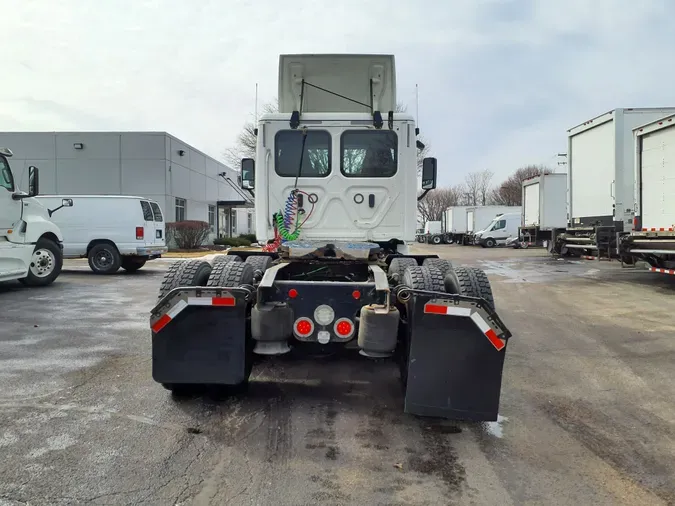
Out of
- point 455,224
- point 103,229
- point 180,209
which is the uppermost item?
point 180,209

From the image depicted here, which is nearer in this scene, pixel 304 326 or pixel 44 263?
pixel 304 326

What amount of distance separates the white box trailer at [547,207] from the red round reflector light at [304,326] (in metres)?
20.2

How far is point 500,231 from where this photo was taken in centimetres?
3841

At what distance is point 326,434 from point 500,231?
120 feet

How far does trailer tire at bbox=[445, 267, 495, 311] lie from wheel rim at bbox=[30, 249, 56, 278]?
34.7 feet

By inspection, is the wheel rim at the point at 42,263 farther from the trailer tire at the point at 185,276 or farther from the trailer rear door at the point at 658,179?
the trailer rear door at the point at 658,179

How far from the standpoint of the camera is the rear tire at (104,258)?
15.4m

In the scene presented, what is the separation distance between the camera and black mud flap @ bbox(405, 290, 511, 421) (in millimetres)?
3789

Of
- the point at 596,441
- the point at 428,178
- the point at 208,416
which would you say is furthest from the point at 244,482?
the point at 428,178

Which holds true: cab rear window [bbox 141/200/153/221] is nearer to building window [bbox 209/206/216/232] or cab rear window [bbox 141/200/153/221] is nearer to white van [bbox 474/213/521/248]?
building window [bbox 209/206/216/232]

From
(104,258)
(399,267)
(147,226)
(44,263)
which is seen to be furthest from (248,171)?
(104,258)

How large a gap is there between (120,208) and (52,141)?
1575cm

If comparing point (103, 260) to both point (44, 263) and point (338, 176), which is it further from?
point (338, 176)

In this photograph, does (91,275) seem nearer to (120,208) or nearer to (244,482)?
(120,208)
